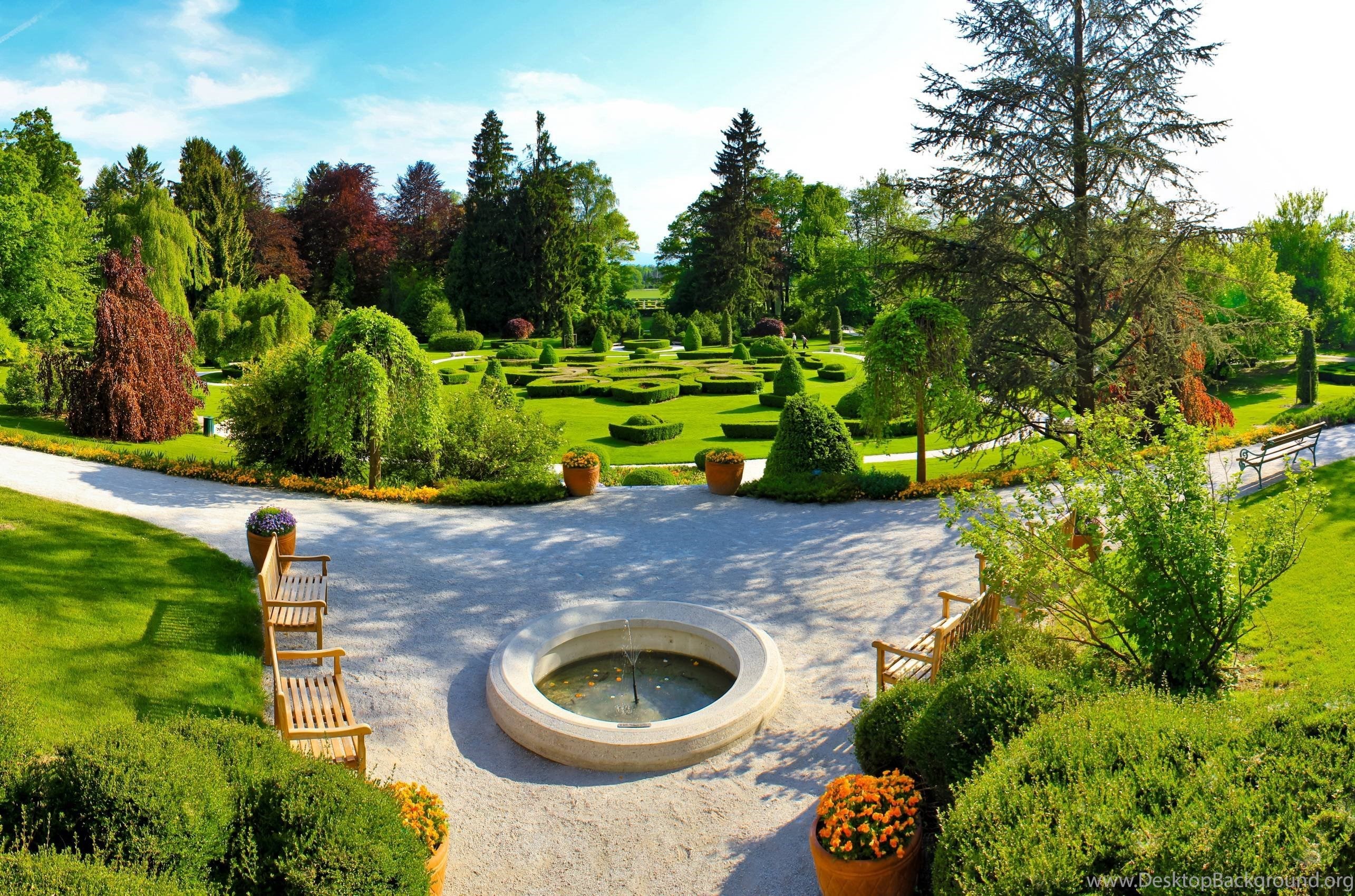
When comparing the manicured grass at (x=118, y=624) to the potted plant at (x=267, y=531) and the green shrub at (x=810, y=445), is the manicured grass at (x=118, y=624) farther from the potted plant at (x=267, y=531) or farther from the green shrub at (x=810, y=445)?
the green shrub at (x=810, y=445)

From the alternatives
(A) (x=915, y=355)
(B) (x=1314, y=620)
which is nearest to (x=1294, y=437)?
(A) (x=915, y=355)

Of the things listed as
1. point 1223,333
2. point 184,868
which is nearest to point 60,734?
point 184,868

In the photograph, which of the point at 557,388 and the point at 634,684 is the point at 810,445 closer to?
the point at 634,684

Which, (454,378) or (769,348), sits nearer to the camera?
(454,378)

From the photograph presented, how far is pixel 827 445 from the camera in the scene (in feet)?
45.3

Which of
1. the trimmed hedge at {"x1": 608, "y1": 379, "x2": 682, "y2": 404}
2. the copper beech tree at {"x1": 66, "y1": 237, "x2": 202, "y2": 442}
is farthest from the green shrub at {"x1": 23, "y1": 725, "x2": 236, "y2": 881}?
the trimmed hedge at {"x1": 608, "y1": 379, "x2": 682, "y2": 404}

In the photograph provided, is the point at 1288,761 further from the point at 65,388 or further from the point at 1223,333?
the point at 1223,333

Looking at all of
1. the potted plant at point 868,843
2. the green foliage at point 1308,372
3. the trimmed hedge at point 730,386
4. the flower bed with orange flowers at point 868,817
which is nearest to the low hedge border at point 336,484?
the flower bed with orange flowers at point 868,817

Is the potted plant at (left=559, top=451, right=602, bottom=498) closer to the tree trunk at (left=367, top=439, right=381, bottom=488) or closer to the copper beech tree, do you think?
the tree trunk at (left=367, top=439, right=381, bottom=488)

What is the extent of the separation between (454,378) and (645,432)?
13397 mm

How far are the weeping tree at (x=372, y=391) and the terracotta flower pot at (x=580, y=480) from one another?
2.50 m

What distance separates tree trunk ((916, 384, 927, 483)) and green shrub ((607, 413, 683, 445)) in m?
8.30

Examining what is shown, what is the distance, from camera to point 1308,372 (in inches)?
1039

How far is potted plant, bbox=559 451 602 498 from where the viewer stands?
13.4 metres
